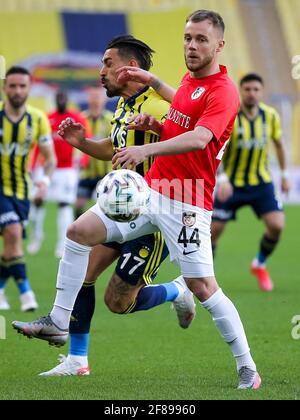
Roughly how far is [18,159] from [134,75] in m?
3.82

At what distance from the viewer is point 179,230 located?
19.1 feet

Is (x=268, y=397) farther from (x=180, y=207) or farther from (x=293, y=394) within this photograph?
(x=180, y=207)

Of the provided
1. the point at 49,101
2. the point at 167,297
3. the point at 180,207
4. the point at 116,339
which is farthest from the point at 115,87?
the point at 49,101

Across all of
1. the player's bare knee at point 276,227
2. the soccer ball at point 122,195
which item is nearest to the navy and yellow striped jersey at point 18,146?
the player's bare knee at point 276,227

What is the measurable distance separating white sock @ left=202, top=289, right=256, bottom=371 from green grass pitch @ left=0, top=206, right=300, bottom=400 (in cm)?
22

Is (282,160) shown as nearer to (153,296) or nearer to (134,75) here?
(153,296)

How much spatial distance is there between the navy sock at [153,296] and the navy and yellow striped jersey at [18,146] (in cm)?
297

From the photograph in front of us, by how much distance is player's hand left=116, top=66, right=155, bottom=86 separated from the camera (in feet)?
19.8

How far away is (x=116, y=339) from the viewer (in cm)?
809

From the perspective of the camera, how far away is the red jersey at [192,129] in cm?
574

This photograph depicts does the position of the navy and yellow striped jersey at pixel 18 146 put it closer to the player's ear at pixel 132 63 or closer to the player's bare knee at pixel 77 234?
the player's ear at pixel 132 63
